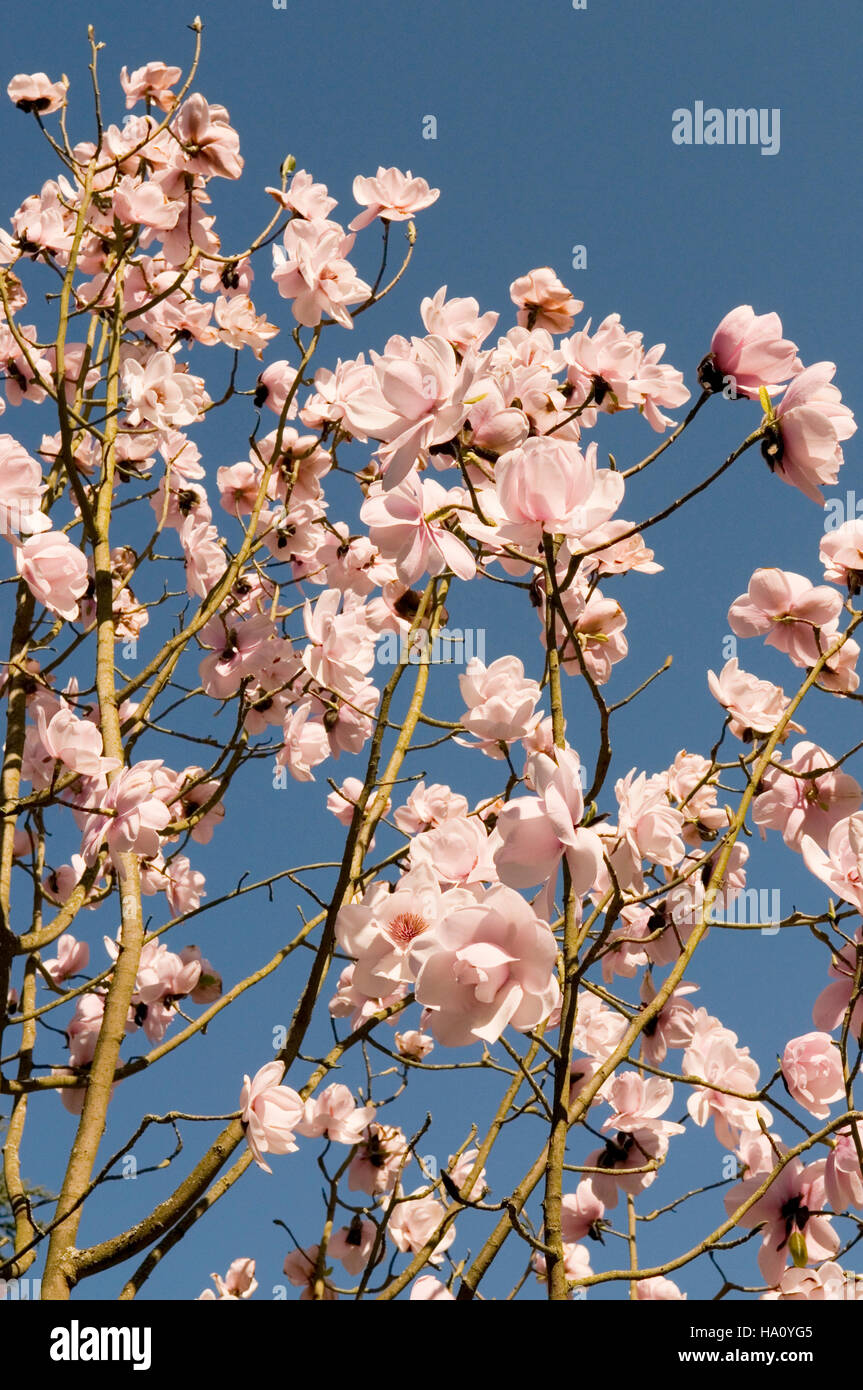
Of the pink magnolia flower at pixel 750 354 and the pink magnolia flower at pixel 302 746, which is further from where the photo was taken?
the pink magnolia flower at pixel 302 746

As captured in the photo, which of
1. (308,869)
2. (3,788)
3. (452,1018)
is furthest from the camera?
(3,788)

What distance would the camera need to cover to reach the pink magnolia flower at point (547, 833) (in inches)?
45.5

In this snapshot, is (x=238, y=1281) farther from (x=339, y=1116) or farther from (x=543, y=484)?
(x=543, y=484)

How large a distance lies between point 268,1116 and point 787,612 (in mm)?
1173

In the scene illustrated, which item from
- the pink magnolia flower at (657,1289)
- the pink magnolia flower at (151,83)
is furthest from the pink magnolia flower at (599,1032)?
the pink magnolia flower at (151,83)

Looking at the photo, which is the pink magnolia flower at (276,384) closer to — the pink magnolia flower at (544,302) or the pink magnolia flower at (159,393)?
the pink magnolia flower at (159,393)

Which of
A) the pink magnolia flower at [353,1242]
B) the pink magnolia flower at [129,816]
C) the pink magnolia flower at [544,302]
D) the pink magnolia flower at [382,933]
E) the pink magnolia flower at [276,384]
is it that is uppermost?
the pink magnolia flower at [276,384]

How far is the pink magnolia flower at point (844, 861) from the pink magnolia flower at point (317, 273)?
4.82 ft

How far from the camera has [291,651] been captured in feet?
9.08

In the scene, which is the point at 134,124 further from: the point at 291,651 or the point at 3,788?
the point at 3,788

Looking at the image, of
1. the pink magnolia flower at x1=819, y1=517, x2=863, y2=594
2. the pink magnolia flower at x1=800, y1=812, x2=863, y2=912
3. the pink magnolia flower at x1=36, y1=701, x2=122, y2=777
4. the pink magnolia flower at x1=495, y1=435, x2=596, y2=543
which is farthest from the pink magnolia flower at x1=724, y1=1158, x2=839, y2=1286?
the pink magnolia flower at x1=36, y1=701, x2=122, y2=777

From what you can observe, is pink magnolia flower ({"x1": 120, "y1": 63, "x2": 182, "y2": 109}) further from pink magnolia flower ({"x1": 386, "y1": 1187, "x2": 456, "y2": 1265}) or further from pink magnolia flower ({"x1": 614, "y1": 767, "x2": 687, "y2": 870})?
pink magnolia flower ({"x1": 386, "y1": 1187, "x2": 456, "y2": 1265})

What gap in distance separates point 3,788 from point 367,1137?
1.13 metres

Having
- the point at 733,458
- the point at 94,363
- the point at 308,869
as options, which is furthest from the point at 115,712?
the point at 733,458
